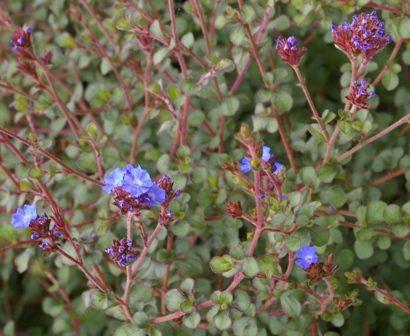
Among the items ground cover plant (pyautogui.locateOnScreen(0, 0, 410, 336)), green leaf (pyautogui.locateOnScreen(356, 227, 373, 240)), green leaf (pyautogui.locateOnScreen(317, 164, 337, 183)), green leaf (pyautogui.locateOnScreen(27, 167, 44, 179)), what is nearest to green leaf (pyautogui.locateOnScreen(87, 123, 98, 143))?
ground cover plant (pyautogui.locateOnScreen(0, 0, 410, 336))

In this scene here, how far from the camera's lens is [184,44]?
5.54ft

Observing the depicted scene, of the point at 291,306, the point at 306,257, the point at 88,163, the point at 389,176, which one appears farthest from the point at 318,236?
the point at 88,163

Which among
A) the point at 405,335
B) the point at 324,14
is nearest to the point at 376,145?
the point at 324,14

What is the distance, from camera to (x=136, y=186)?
3.89ft

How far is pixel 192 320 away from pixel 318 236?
1.13 feet

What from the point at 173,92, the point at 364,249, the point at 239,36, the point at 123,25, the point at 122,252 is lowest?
the point at 364,249

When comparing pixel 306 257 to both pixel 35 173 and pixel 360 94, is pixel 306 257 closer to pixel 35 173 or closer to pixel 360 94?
pixel 360 94

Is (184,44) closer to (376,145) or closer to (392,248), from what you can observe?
(376,145)

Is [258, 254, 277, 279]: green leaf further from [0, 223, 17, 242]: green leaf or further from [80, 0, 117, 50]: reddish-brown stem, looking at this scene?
[80, 0, 117, 50]: reddish-brown stem

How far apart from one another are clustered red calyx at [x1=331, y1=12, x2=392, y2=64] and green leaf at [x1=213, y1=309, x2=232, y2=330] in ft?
2.07

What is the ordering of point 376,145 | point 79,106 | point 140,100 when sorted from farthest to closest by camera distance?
point 79,106 → point 140,100 → point 376,145

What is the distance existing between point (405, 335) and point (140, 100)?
1.14m

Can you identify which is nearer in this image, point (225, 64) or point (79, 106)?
point (225, 64)

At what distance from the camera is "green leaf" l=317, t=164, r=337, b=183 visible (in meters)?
1.47
